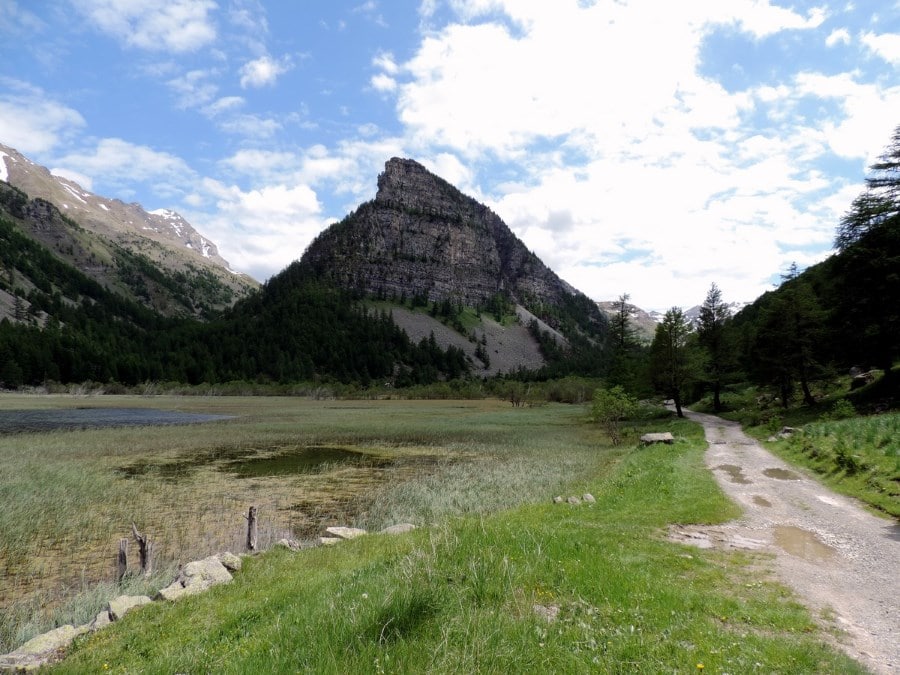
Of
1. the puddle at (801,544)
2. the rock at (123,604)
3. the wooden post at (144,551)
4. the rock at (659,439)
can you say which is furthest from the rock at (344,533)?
the rock at (659,439)

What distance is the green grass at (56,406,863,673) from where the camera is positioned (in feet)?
20.3

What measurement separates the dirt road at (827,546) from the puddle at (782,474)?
4 centimetres

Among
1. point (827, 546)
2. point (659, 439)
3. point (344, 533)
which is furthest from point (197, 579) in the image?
point (659, 439)

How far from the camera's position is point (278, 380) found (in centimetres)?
18062

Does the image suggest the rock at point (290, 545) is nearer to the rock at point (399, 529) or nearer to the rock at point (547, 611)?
the rock at point (399, 529)

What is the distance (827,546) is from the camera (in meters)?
11.7

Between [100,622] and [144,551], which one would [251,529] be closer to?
[144,551]

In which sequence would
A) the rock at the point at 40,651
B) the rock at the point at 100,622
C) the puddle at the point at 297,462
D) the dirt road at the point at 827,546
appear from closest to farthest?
the rock at the point at 40,651 → the dirt road at the point at 827,546 → the rock at the point at 100,622 → the puddle at the point at 297,462

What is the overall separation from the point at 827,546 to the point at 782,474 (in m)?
10.8

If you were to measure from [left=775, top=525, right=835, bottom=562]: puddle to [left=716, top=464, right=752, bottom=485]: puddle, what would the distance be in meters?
6.79

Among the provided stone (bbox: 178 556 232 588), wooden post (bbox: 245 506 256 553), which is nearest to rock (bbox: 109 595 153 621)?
stone (bbox: 178 556 232 588)

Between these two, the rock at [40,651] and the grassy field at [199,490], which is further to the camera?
the grassy field at [199,490]

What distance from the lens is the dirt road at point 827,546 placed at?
24.9ft

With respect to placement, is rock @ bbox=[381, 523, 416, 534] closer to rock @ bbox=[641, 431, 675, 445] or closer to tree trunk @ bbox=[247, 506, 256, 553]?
tree trunk @ bbox=[247, 506, 256, 553]
